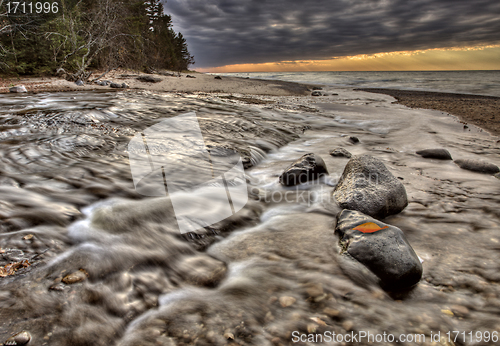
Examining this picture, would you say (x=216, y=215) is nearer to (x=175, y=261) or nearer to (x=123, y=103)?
(x=175, y=261)

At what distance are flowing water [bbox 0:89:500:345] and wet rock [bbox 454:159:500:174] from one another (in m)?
0.15

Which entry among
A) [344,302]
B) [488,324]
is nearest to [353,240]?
[344,302]

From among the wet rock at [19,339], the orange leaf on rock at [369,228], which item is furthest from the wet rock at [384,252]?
the wet rock at [19,339]

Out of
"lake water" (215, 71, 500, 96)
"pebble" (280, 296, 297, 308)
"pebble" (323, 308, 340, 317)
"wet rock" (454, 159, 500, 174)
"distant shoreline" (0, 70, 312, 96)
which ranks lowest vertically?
"pebble" (323, 308, 340, 317)

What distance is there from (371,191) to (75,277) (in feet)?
10.5

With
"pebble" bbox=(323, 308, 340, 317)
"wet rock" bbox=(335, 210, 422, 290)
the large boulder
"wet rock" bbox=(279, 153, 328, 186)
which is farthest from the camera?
"wet rock" bbox=(279, 153, 328, 186)

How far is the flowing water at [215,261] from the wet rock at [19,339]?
6cm

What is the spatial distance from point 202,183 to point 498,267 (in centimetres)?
344

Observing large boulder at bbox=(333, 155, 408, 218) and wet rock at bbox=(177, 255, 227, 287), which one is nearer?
wet rock at bbox=(177, 255, 227, 287)

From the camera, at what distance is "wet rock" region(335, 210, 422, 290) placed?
81.8 inches

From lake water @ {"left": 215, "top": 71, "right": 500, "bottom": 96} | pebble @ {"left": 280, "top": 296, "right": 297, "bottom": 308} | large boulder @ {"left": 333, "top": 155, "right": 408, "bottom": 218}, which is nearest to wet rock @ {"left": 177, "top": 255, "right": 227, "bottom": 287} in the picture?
pebble @ {"left": 280, "top": 296, "right": 297, "bottom": 308}

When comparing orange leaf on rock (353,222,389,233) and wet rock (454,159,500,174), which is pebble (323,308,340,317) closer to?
orange leaf on rock (353,222,389,233)

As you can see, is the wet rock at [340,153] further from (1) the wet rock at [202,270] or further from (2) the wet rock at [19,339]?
(2) the wet rock at [19,339]

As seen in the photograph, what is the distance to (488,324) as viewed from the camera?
174 centimetres
